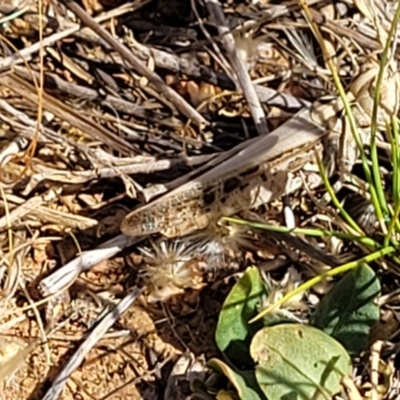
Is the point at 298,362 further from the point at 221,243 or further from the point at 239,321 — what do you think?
the point at 221,243

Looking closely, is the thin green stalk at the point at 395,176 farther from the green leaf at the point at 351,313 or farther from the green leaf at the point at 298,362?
the green leaf at the point at 298,362

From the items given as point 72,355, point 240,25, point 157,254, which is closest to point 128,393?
point 72,355

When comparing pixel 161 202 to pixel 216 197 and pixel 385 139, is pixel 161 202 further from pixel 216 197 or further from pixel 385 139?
pixel 385 139

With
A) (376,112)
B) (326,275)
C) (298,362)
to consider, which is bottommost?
(298,362)

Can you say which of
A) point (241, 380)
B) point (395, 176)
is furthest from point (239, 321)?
point (395, 176)

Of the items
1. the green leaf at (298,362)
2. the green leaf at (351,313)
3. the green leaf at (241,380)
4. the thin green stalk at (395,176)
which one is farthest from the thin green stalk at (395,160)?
the green leaf at (241,380)

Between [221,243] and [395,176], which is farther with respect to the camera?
[221,243]

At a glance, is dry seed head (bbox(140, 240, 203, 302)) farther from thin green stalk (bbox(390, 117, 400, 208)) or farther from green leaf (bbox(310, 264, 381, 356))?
thin green stalk (bbox(390, 117, 400, 208))
